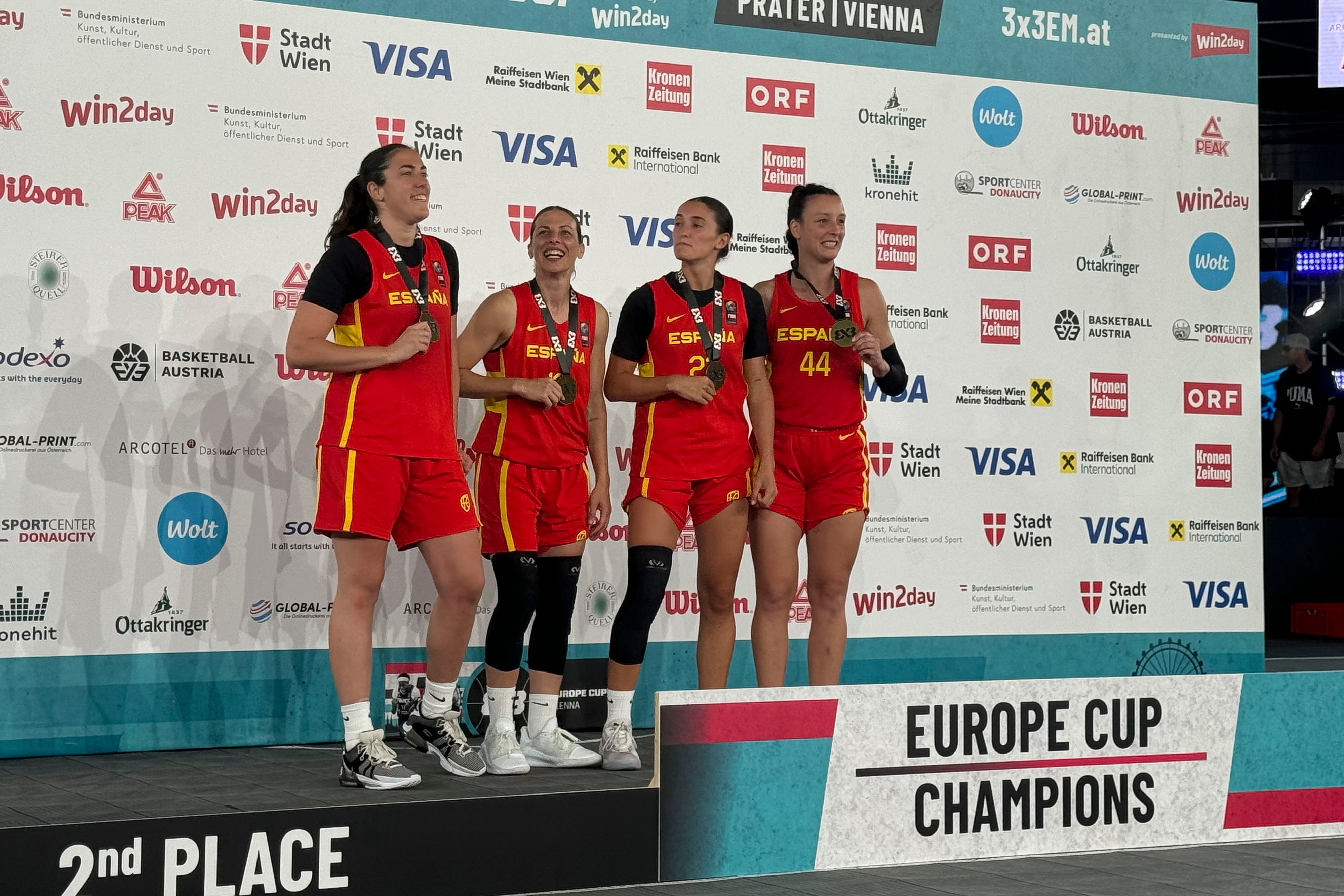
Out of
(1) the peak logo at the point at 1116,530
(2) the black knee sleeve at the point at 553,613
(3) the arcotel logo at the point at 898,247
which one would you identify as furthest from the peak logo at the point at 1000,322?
(2) the black knee sleeve at the point at 553,613

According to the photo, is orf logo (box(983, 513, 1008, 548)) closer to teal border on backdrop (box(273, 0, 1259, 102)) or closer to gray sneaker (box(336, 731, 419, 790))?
teal border on backdrop (box(273, 0, 1259, 102))

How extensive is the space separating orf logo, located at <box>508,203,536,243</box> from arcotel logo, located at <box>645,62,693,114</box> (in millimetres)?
593

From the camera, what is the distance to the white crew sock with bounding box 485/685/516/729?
13.1ft

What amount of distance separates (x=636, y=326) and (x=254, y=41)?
65.3 inches

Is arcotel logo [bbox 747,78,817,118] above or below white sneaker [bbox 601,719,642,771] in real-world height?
above

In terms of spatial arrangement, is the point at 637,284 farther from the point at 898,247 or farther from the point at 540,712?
the point at 540,712

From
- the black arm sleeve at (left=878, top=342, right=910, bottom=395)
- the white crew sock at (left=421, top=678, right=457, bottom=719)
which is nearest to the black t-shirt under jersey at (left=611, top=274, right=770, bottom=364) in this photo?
the black arm sleeve at (left=878, top=342, right=910, bottom=395)

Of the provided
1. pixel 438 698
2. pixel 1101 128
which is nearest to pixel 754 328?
pixel 438 698

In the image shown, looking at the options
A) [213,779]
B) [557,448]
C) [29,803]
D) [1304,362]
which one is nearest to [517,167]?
[557,448]

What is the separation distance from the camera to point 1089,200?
5.98 metres

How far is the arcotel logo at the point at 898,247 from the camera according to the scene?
5.64 meters

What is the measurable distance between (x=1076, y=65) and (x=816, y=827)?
373 cm

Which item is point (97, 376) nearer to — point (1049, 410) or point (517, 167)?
point (517, 167)

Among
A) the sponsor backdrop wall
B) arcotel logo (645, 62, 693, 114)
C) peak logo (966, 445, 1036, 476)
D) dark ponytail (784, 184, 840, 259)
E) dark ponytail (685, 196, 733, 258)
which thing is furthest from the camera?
peak logo (966, 445, 1036, 476)
